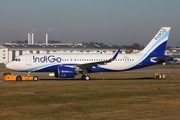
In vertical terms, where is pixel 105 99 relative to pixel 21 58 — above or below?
below

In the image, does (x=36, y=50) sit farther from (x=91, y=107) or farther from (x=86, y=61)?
(x=91, y=107)

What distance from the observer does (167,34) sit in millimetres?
51156

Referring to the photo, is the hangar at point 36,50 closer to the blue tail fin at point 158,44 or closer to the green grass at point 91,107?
the blue tail fin at point 158,44

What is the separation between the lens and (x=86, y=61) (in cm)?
4944

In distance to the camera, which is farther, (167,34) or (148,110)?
(167,34)

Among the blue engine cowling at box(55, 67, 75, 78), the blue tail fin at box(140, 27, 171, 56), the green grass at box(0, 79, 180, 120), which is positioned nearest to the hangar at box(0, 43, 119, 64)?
the blue tail fin at box(140, 27, 171, 56)

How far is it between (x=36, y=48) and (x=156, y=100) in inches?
4360

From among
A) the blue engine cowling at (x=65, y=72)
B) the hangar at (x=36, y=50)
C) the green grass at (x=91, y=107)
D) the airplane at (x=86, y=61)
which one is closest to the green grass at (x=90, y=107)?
the green grass at (x=91, y=107)

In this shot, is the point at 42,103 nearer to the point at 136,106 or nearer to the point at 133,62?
the point at 136,106

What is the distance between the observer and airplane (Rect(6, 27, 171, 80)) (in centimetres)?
4731

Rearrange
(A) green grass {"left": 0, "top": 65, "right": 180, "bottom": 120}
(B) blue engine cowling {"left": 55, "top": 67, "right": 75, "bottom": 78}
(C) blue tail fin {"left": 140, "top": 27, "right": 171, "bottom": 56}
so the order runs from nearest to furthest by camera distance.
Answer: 1. (A) green grass {"left": 0, "top": 65, "right": 180, "bottom": 120}
2. (B) blue engine cowling {"left": 55, "top": 67, "right": 75, "bottom": 78}
3. (C) blue tail fin {"left": 140, "top": 27, "right": 171, "bottom": 56}

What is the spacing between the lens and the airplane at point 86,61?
155ft

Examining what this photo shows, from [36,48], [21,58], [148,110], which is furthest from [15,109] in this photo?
[36,48]

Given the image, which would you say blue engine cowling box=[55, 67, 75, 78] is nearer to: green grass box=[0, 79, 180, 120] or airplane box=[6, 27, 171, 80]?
airplane box=[6, 27, 171, 80]
